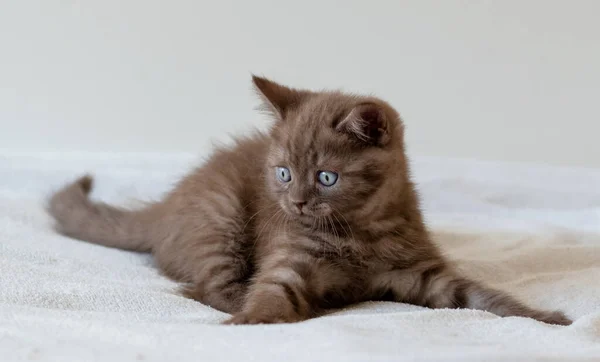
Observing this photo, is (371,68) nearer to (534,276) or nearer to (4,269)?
(534,276)

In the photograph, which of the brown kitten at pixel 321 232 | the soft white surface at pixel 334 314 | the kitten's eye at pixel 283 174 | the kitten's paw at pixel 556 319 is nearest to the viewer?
the soft white surface at pixel 334 314

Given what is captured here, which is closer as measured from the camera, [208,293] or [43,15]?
[208,293]

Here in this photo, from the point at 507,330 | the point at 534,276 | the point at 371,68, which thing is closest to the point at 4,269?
the point at 507,330

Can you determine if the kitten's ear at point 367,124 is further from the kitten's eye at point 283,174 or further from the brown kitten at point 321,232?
the kitten's eye at point 283,174

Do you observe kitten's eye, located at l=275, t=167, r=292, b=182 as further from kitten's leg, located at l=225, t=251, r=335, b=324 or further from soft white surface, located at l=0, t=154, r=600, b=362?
soft white surface, located at l=0, t=154, r=600, b=362

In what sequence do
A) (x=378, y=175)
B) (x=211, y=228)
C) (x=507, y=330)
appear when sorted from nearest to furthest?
(x=507, y=330) → (x=378, y=175) → (x=211, y=228)

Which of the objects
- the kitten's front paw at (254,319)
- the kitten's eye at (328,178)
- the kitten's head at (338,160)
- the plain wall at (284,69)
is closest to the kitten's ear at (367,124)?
the kitten's head at (338,160)

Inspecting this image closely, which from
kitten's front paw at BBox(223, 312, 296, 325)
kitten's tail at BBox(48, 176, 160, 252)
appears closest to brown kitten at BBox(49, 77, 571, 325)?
kitten's front paw at BBox(223, 312, 296, 325)
